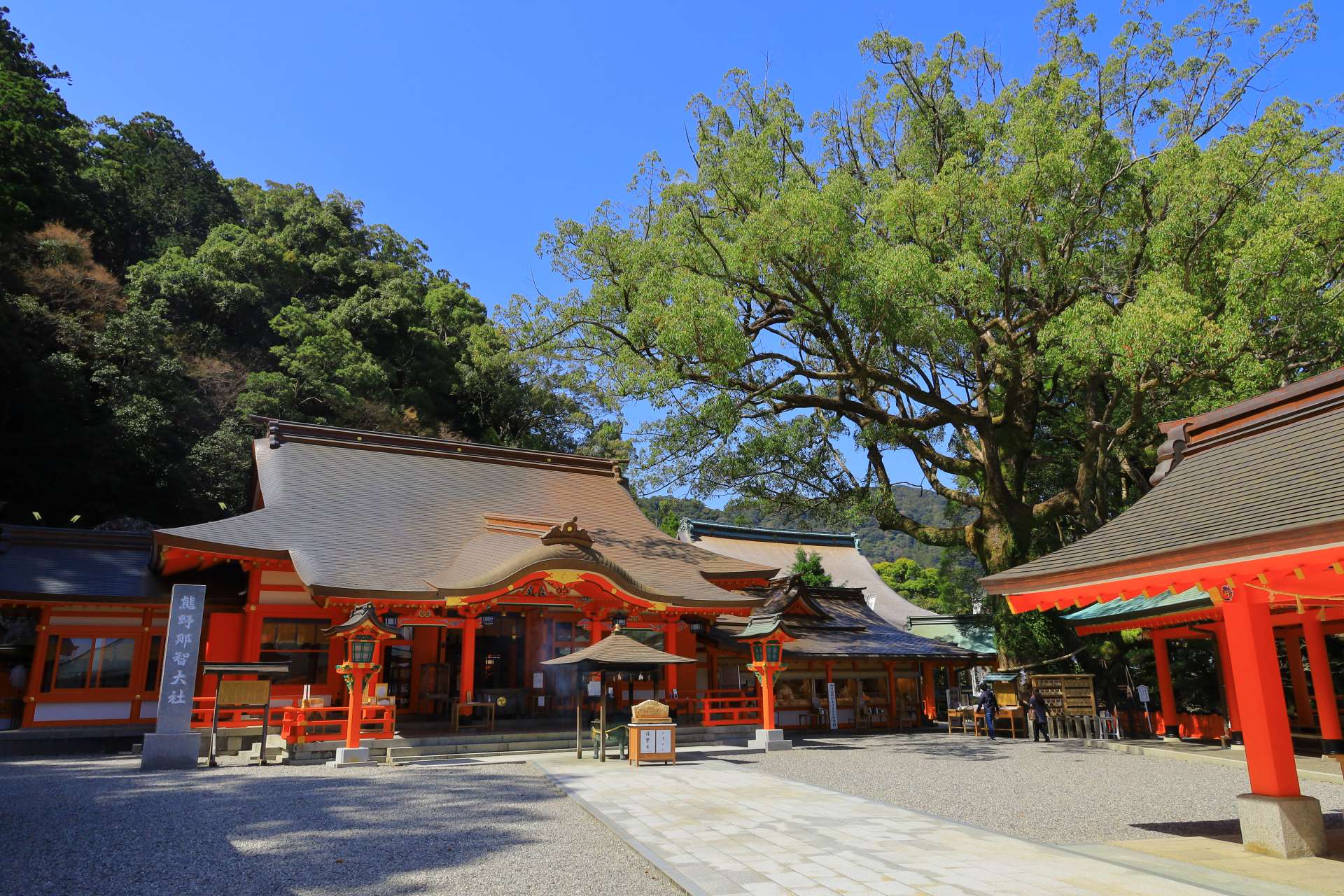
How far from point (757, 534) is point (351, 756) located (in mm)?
22103

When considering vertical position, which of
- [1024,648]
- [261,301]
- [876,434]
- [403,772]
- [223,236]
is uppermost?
[223,236]

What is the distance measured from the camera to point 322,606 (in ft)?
50.9

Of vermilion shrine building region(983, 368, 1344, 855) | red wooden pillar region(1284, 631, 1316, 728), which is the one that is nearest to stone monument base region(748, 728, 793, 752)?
red wooden pillar region(1284, 631, 1316, 728)

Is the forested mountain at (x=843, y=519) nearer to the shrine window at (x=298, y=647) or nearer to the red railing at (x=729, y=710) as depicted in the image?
the red railing at (x=729, y=710)

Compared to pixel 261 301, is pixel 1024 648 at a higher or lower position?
lower

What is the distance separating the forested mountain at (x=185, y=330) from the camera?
81.8 ft

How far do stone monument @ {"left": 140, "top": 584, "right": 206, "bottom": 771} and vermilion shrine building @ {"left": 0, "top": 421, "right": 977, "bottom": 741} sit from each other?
2.50m

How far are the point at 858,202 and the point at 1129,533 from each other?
13.5 m

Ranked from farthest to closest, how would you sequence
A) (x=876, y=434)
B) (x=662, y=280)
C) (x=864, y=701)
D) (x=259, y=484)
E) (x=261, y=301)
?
(x=261, y=301)
(x=864, y=701)
(x=876, y=434)
(x=259, y=484)
(x=662, y=280)

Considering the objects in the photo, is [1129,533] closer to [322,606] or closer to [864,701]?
[322,606]

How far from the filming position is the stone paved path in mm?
5242

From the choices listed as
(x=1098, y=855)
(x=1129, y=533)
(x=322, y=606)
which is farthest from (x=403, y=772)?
(x=1129, y=533)

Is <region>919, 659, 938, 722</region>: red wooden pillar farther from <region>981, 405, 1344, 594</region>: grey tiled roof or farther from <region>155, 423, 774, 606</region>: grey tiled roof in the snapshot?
<region>981, 405, 1344, 594</region>: grey tiled roof

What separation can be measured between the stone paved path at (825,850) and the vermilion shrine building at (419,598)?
6.95 m
